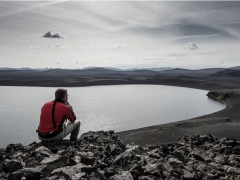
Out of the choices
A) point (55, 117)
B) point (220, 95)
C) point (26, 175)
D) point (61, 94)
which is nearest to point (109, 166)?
point (26, 175)

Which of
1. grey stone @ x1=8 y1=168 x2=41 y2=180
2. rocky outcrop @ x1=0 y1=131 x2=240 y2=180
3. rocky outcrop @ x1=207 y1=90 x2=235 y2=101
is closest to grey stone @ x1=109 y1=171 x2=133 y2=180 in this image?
rocky outcrop @ x1=0 y1=131 x2=240 y2=180

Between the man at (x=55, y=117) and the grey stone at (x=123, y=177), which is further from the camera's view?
the man at (x=55, y=117)

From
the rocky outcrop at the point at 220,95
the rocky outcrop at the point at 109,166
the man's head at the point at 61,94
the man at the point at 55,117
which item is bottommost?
the rocky outcrop at the point at 220,95

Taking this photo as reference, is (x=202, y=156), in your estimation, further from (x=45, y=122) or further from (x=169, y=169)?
(x=45, y=122)

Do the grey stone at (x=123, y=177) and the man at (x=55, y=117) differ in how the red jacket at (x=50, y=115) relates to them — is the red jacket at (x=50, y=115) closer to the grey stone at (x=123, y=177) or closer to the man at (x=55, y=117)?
the man at (x=55, y=117)

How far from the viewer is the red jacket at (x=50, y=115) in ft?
24.3

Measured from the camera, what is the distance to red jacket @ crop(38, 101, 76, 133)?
7395 millimetres

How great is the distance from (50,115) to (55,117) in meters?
0.17

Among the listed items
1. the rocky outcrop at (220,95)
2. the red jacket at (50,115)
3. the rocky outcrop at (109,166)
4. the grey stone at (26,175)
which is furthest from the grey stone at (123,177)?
the rocky outcrop at (220,95)

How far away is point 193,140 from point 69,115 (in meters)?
6.55

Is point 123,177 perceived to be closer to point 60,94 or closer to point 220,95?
point 60,94

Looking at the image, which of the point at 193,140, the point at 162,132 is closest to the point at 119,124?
the point at 162,132

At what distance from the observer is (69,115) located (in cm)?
768

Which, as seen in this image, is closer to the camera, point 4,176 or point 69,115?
point 4,176
